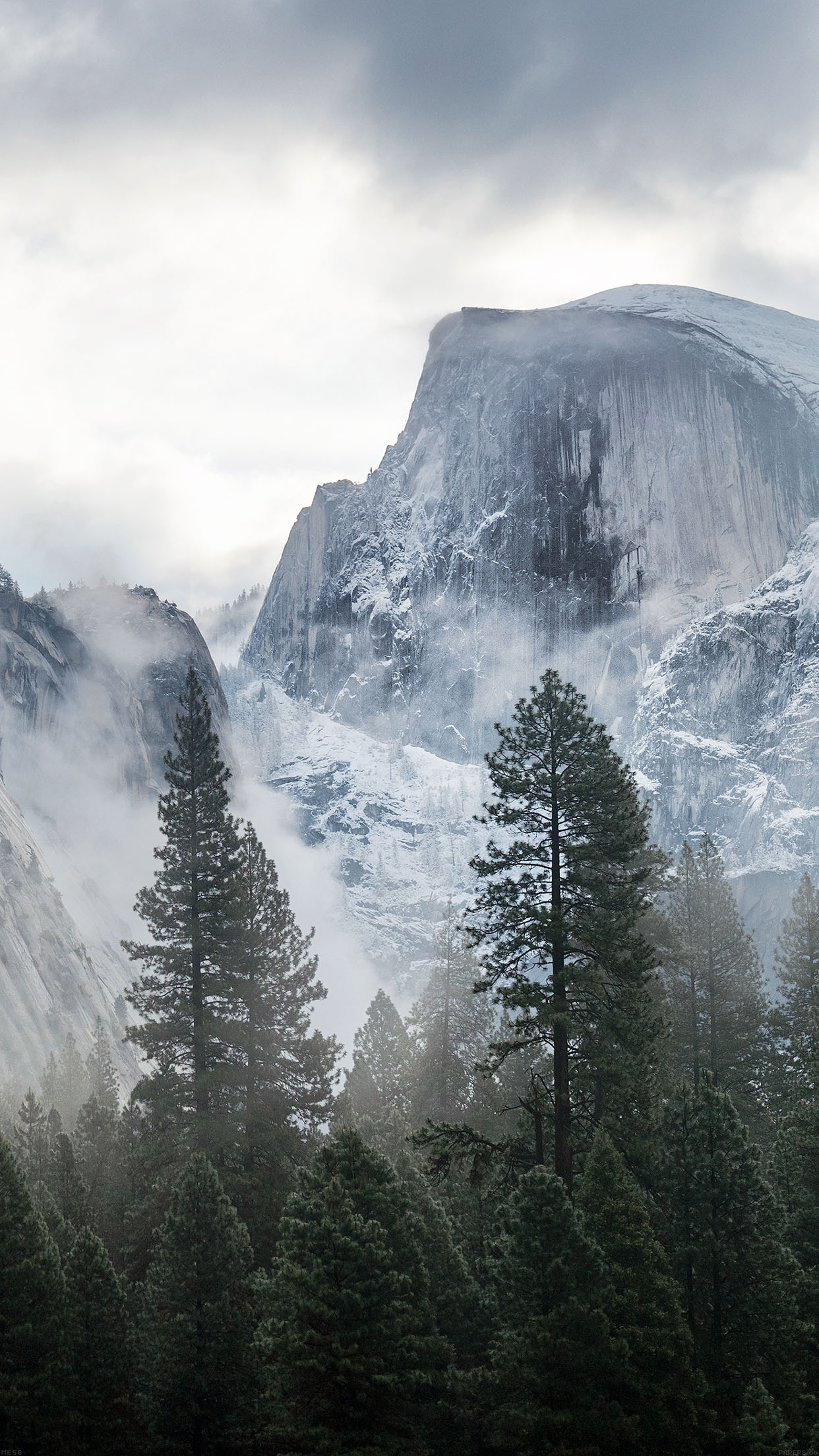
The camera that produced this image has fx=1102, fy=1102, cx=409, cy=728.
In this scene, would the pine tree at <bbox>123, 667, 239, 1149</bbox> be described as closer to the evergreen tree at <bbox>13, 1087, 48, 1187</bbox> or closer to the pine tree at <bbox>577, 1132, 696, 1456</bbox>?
the evergreen tree at <bbox>13, 1087, 48, 1187</bbox>

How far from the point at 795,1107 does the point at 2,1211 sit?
1861cm

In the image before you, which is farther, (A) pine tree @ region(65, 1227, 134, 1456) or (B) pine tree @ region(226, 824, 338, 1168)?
(B) pine tree @ region(226, 824, 338, 1168)

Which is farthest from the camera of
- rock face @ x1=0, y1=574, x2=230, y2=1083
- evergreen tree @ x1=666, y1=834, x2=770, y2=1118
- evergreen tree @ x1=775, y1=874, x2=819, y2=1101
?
rock face @ x1=0, y1=574, x2=230, y2=1083

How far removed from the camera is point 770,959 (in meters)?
132

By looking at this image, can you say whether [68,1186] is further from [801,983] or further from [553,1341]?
[801,983]

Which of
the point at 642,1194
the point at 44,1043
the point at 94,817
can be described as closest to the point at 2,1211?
the point at 642,1194

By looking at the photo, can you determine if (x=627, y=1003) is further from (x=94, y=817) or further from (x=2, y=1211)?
(x=94, y=817)

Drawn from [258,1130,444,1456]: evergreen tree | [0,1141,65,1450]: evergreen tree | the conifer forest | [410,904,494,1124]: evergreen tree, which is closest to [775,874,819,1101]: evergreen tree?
the conifer forest

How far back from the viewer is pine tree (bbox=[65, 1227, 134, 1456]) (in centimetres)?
2092

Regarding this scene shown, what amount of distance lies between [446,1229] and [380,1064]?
21.1m

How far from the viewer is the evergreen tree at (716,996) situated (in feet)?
108

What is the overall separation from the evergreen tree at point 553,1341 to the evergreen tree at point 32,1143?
16402 millimetres

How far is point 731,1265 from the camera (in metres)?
21.0

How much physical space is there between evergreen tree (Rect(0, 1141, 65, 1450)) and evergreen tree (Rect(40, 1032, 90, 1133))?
29174 mm
